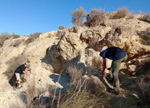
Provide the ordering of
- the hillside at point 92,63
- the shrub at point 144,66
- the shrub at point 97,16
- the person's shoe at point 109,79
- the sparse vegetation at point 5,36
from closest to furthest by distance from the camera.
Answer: the hillside at point 92,63 < the person's shoe at point 109,79 < the shrub at point 144,66 < the shrub at point 97,16 < the sparse vegetation at point 5,36

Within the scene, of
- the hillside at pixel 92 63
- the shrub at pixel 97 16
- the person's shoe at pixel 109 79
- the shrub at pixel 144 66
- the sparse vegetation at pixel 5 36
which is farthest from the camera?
the sparse vegetation at pixel 5 36

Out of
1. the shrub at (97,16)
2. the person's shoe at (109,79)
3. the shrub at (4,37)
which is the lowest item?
the person's shoe at (109,79)

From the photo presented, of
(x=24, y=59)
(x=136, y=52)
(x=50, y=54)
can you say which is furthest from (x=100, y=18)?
(x=24, y=59)

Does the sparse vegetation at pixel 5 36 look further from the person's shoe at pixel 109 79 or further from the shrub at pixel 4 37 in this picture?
the person's shoe at pixel 109 79

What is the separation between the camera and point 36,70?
609 centimetres

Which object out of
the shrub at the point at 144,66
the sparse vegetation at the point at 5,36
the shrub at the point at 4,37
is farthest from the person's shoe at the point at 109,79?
the shrub at the point at 4,37

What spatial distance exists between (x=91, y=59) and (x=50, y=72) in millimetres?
2744

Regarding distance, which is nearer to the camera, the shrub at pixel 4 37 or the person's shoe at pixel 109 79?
the person's shoe at pixel 109 79

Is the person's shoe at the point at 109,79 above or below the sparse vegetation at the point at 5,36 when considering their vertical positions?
below

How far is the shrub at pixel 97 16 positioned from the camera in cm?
772

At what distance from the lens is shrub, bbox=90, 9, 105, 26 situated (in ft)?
25.3

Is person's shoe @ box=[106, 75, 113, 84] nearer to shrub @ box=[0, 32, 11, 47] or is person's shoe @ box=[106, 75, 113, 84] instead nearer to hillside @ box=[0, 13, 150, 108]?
hillside @ box=[0, 13, 150, 108]

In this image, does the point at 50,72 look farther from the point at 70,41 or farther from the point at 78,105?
the point at 78,105

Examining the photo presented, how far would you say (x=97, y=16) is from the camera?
26.3 feet
